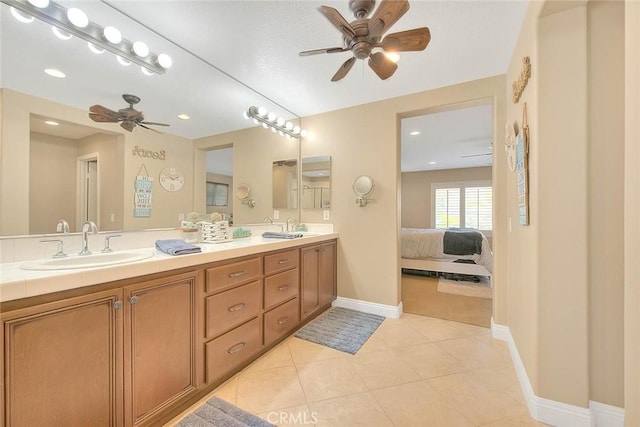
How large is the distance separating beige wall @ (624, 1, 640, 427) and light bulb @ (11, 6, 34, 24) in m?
2.57

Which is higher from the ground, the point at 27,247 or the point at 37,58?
the point at 37,58

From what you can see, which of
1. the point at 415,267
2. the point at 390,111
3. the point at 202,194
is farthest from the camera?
the point at 415,267

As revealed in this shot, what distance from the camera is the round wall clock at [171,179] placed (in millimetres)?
1955

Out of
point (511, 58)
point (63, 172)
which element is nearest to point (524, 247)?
point (511, 58)

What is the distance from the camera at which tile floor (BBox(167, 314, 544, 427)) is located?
56.1 inches

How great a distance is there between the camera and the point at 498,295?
2346 millimetres

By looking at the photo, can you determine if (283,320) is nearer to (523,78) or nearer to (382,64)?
(382,64)

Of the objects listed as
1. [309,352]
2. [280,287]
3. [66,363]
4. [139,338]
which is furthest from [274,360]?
[66,363]

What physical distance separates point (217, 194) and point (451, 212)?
7020mm

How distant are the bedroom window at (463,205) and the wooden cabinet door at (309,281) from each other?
20.1 feet

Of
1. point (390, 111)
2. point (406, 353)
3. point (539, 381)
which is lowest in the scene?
point (406, 353)

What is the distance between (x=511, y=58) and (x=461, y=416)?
2.64 metres

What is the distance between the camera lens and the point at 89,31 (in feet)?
4.95

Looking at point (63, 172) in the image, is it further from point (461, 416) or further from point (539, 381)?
point (539, 381)
